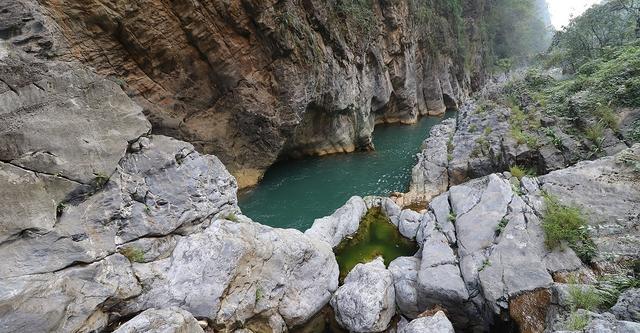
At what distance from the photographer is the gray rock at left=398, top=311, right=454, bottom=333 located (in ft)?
17.9

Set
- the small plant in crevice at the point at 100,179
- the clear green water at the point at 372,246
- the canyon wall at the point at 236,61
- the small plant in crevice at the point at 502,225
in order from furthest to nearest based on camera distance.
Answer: the canyon wall at the point at 236,61
the clear green water at the point at 372,246
the small plant in crevice at the point at 502,225
the small plant in crevice at the point at 100,179

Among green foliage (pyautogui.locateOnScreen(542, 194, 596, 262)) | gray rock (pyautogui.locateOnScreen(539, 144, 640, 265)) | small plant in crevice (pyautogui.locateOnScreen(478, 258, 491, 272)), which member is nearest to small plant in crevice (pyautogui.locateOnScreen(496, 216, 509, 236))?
green foliage (pyautogui.locateOnScreen(542, 194, 596, 262))

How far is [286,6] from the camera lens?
46.2 ft

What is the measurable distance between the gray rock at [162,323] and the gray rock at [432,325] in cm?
371

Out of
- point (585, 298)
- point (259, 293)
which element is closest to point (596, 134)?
point (585, 298)

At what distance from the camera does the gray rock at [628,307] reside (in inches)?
154

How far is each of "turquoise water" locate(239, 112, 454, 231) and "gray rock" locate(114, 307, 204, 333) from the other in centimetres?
645

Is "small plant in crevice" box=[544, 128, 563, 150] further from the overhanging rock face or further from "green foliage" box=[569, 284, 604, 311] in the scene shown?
the overhanging rock face

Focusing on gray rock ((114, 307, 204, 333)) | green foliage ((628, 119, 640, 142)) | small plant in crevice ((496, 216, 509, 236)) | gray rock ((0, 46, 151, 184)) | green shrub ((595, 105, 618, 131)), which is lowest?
small plant in crevice ((496, 216, 509, 236))

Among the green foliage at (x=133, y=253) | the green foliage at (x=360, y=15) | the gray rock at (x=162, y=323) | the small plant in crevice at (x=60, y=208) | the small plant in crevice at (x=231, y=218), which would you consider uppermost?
the green foliage at (x=360, y=15)

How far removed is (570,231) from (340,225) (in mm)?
5328

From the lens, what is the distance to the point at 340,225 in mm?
9102

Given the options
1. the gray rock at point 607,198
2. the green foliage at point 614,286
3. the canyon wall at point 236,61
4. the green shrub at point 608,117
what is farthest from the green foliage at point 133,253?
the green shrub at point 608,117

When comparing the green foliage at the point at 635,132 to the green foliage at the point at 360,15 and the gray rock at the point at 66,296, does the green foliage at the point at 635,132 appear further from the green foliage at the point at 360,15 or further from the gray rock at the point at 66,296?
the green foliage at the point at 360,15
